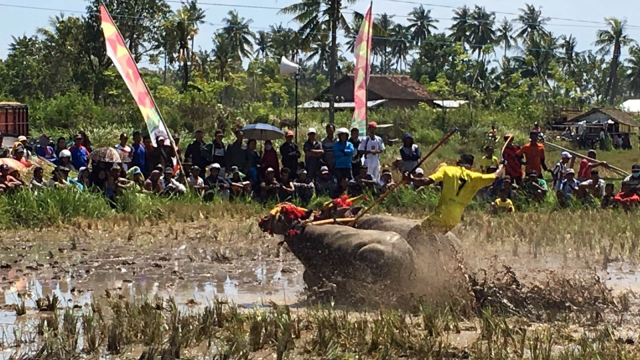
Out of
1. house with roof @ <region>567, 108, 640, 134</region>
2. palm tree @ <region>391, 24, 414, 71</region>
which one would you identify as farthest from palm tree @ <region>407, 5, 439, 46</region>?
house with roof @ <region>567, 108, 640, 134</region>

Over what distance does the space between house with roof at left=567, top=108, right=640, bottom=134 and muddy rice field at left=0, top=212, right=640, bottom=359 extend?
32513mm

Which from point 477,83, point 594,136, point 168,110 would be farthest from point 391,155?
point 477,83

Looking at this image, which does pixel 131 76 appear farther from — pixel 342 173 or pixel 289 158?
pixel 342 173

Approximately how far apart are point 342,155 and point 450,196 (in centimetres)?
733

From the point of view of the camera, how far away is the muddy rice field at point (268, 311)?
21.0 ft

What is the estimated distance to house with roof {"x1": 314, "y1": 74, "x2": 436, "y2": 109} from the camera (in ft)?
166

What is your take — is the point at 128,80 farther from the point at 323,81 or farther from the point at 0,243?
the point at 323,81

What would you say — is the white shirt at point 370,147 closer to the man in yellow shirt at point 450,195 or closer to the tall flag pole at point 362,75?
the tall flag pole at point 362,75

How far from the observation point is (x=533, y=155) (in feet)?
52.7

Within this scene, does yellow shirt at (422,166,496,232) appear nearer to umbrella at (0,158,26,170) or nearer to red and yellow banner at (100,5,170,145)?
umbrella at (0,158,26,170)

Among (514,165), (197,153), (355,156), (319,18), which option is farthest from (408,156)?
(319,18)

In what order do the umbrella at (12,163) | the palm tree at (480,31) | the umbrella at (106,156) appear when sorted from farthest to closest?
the palm tree at (480,31) < the umbrella at (106,156) < the umbrella at (12,163)

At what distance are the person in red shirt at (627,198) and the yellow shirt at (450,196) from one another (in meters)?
7.59

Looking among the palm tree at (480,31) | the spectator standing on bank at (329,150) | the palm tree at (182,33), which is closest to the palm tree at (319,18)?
the palm tree at (182,33)
